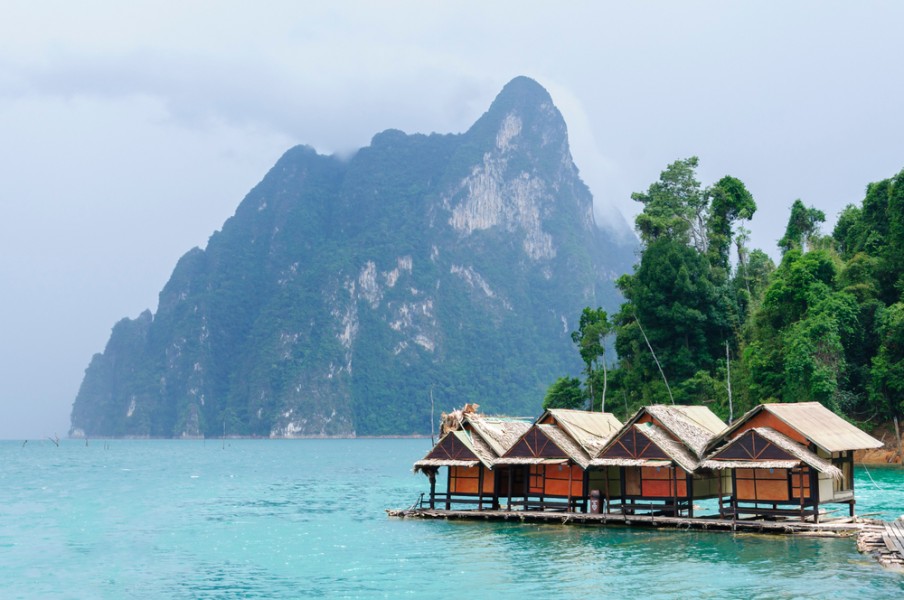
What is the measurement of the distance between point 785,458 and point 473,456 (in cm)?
1057

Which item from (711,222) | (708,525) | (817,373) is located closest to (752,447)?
(708,525)

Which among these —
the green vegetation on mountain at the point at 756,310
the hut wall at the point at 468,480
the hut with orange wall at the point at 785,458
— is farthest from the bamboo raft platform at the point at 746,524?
the green vegetation on mountain at the point at 756,310

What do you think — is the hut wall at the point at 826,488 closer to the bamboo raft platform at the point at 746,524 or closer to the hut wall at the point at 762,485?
the bamboo raft platform at the point at 746,524

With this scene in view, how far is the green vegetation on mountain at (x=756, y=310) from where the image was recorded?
55.0 m

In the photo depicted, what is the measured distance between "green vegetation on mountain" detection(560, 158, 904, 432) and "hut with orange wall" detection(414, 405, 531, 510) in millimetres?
19634

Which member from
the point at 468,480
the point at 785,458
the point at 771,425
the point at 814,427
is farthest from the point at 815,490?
the point at 468,480

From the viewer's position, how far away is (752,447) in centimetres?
2911

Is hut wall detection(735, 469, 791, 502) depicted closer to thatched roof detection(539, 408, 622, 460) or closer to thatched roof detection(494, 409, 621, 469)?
thatched roof detection(539, 408, 622, 460)

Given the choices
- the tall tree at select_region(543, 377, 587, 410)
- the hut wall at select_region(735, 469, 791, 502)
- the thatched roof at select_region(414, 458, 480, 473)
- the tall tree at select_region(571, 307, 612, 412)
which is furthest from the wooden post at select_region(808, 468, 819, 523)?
the tall tree at select_region(543, 377, 587, 410)

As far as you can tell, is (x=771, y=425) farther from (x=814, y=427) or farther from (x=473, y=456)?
(x=473, y=456)

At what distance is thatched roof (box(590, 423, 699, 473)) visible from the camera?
3031 cm

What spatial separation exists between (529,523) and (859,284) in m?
33.4

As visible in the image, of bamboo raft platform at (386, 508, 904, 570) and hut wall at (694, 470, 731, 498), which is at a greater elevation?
hut wall at (694, 470, 731, 498)

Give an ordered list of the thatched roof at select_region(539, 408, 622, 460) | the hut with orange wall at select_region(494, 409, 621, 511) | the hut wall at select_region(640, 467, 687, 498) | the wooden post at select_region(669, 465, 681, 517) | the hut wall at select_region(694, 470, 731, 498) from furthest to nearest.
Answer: the thatched roof at select_region(539, 408, 622, 460) → the hut with orange wall at select_region(494, 409, 621, 511) → the hut wall at select_region(694, 470, 731, 498) → the hut wall at select_region(640, 467, 687, 498) → the wooden post at select_region(669, 465, 681, 517)
